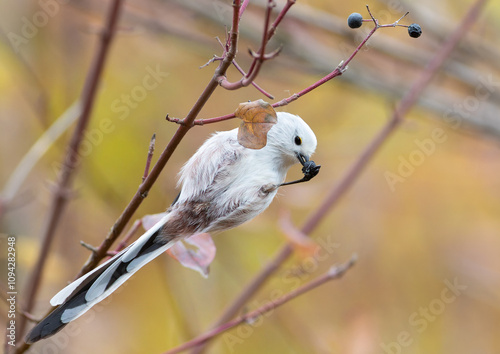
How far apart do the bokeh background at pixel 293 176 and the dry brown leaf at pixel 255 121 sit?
1.19 metres

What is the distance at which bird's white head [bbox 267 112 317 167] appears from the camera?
149 centimetres

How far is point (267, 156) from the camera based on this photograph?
1499 millimetres

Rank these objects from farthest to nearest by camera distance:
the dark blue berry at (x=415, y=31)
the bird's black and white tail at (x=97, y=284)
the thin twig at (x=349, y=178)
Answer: the thin twig at (x=349, y=178) → the bird's black and white tail at (x=97, y=284) → the dark blue berry at (x=415, y=31)

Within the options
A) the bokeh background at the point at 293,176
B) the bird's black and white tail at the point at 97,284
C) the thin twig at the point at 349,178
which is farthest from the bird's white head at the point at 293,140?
the bokeh background at the point at 293,176

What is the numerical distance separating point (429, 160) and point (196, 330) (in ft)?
7.03

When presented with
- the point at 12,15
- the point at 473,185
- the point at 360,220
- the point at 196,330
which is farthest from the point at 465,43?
the point at 12,15

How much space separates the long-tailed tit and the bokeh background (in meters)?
0.77

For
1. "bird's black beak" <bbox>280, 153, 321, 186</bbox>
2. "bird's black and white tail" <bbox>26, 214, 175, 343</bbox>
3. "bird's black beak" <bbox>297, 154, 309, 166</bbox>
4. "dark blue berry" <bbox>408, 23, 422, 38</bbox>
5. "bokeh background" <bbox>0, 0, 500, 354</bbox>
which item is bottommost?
"bokeh background" <bbox>0, 0, 500, 354</bbox>

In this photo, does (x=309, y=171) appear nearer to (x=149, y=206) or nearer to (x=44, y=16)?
(x=149, y=206)

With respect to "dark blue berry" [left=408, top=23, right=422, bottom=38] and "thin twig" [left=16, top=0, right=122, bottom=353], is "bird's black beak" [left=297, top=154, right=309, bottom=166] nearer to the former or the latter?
"dark blue berry" [left=408, top=23, right=422, bottom=38]

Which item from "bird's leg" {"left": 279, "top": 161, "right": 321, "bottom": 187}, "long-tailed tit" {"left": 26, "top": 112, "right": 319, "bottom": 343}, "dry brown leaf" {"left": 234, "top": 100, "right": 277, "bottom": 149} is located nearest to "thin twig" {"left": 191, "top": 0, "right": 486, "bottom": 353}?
"long-tailed tit" {"left": 26, "top": 112, "right": 319, "bottom": 343}

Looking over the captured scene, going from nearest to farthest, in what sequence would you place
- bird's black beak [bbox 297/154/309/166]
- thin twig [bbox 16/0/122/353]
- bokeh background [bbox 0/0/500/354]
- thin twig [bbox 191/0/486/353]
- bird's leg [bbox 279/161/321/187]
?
bird's leg [bbox 279/161/321/187]
bird's black beak [bbox 297/154/309/166]
thin twig [bbox 16/0/122/353]
thin twig [bbox 191/0/486/353]
bokeh background [bbox 0/0/500/354]

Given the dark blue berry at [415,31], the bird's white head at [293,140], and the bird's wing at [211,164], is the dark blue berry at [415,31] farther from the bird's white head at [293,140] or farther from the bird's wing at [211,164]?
the bird's wing at [211,164]

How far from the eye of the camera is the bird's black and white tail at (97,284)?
4.09 ft
